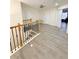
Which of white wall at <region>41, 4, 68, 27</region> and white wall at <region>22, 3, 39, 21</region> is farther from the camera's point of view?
white wall at <region>22, 3, 39, 21</region>

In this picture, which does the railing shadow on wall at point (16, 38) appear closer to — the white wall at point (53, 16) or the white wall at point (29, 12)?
the white wall at point (53, 16)

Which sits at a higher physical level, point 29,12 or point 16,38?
point 29,12

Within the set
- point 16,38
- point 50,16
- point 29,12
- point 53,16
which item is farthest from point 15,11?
point 50,16

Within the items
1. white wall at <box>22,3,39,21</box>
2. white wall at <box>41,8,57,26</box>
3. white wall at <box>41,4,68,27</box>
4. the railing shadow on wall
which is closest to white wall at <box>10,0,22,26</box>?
the railing shadow on wall

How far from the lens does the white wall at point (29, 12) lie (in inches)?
446

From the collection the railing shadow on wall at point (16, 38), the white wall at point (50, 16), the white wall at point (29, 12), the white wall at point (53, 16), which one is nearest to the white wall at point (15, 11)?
the railing shadow on wall at point (16, 38)

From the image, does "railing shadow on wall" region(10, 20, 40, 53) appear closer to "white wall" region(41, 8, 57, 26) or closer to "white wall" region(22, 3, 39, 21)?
"white wall" region(41, 8, 57, 26)

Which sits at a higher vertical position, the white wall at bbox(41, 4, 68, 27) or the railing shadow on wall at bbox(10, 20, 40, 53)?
the white wall at bbox(41, 4, 68, 27)

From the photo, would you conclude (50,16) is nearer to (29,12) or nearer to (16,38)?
(29,12)

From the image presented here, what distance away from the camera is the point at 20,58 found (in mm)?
3334

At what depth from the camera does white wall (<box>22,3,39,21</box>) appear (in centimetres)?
1134

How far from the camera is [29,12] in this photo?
471 inches
